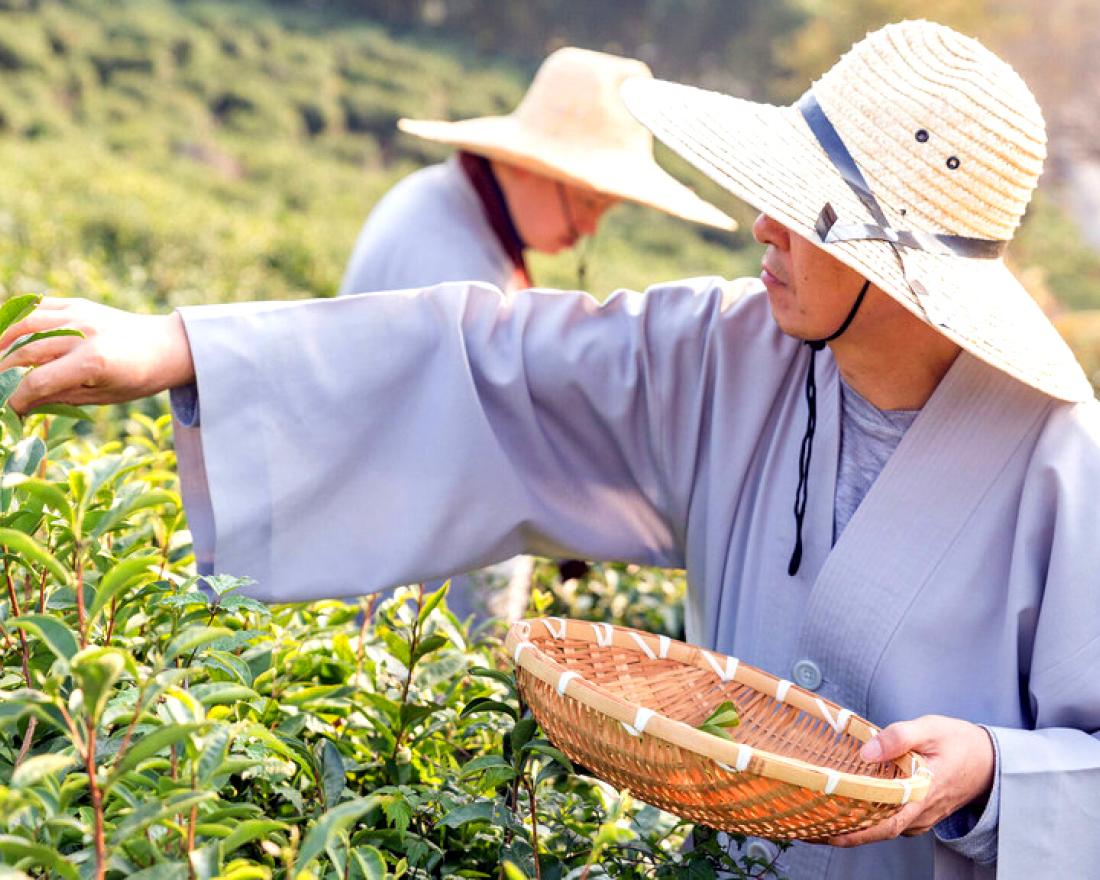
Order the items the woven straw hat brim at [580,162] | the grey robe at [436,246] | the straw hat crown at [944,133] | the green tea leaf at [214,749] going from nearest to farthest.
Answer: the green tea leaf at [214,749]
the straw hat crown at [944,133]
the grey robe at [436,246]
the woven straw hat brim at [580,162]

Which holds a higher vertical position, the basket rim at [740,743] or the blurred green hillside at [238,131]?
the basket rim at [740,743]

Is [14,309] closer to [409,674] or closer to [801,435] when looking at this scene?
[409,674]

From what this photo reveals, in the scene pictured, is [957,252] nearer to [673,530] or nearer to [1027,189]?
[1027,189]

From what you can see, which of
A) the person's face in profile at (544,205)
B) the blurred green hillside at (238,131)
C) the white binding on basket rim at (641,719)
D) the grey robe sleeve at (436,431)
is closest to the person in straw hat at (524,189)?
the person's face in profile at (544,205)

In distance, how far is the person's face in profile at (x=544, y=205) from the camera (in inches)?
114

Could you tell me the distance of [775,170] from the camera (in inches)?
53.6

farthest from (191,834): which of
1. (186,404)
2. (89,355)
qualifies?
(186,404)

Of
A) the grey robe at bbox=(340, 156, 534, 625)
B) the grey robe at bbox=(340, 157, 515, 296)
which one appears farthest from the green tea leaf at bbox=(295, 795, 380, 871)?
the grey robe at bbox=(340, 157, 515, 296)

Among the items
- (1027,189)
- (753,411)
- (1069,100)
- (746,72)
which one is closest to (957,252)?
(1027,189)

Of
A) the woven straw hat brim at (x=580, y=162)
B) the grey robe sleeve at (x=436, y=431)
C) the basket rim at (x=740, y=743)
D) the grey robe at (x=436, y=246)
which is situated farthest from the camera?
the woven straw hat brim at (x=580, y=162)

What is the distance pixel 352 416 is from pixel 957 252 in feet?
2.26

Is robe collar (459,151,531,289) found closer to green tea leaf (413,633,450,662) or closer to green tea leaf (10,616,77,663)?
green tea leaf (413,633,450,662)

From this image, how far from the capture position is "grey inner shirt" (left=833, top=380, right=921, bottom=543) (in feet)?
5.07

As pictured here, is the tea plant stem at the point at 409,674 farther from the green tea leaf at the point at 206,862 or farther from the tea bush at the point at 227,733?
the green tea leaf at the point at 206,862
